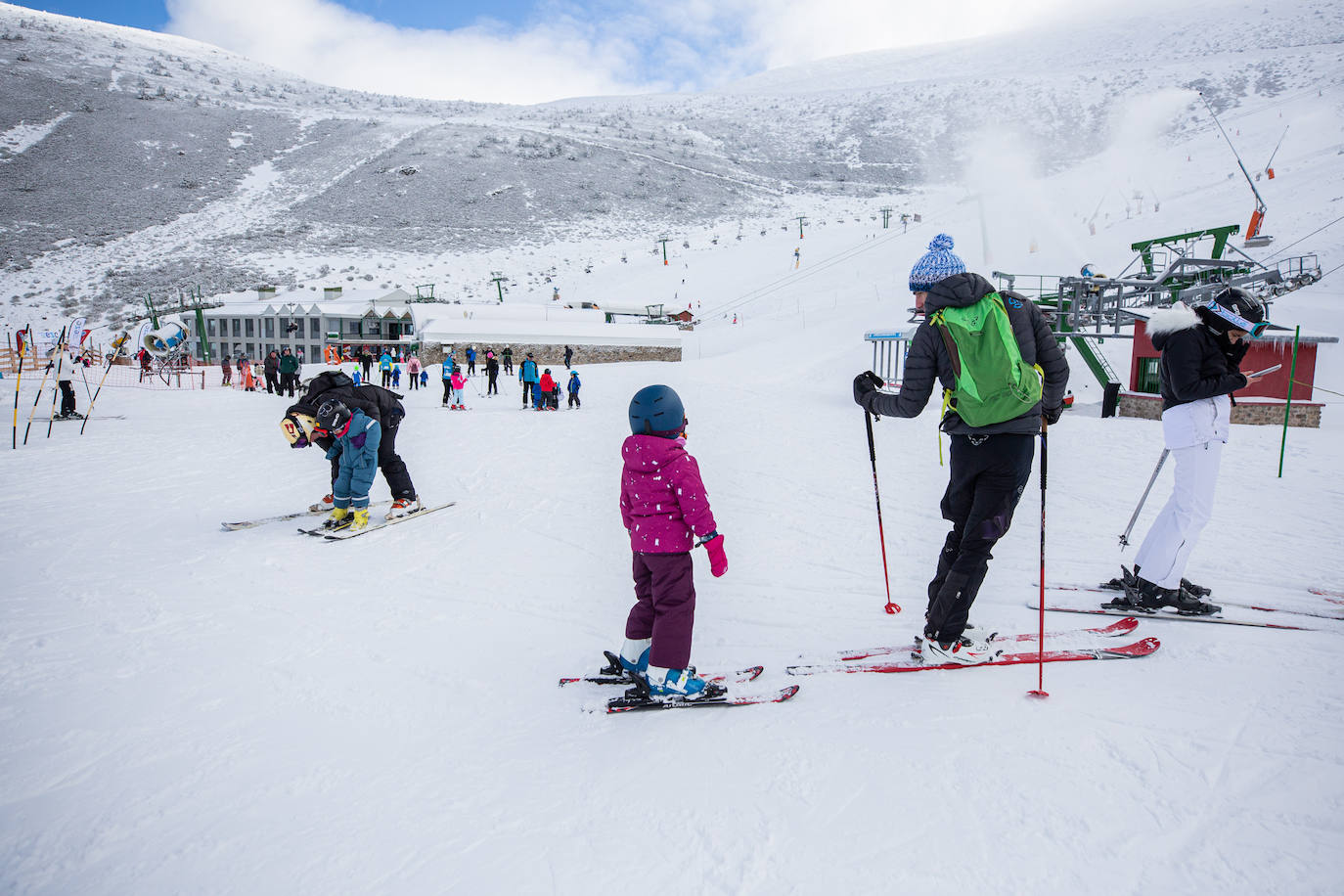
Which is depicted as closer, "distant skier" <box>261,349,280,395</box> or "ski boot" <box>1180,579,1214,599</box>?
"ski boot" <box>1180,579,1214,599</box>

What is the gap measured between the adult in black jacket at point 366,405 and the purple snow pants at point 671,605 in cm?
403

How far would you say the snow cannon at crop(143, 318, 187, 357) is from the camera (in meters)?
22.6

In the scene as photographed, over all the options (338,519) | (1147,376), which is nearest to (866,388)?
A: (338,519)

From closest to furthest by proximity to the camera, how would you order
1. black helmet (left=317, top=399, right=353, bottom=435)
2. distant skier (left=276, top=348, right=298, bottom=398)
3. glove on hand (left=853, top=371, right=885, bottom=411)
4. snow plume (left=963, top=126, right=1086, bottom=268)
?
1. glove on hand (left=853, top=371, right=885, bottom=411)
2. black helmet (left=317, top=399, right=353, bottom=435)
3. distant skier (left=276, top=348, right=298, bottom=398)
4. snow plume (left=963, top=126, right=1086, bottom=268)

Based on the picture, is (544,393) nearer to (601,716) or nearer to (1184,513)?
(601,716)

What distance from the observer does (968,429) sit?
2.98 m

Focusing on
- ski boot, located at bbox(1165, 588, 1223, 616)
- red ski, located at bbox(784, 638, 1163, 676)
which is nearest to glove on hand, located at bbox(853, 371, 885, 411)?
red ski, located at bbox(784, 638, 1163, 676)

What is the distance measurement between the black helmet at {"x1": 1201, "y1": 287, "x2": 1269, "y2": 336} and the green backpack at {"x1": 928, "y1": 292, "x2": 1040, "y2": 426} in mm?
1621

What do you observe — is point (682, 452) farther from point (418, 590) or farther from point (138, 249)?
point (138, 249)

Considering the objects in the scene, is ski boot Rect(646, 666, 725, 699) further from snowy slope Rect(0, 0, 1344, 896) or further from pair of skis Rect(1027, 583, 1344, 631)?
pair of skis Rect(1027, 583, 1344, 631)

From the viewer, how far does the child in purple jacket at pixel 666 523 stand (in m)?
2.85

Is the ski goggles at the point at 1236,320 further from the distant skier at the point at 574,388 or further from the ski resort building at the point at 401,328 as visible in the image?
the ski resort building at the point at 401,328

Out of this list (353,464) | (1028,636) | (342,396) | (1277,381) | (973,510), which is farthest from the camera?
(1277,381)

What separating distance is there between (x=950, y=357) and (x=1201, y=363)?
1.79m
